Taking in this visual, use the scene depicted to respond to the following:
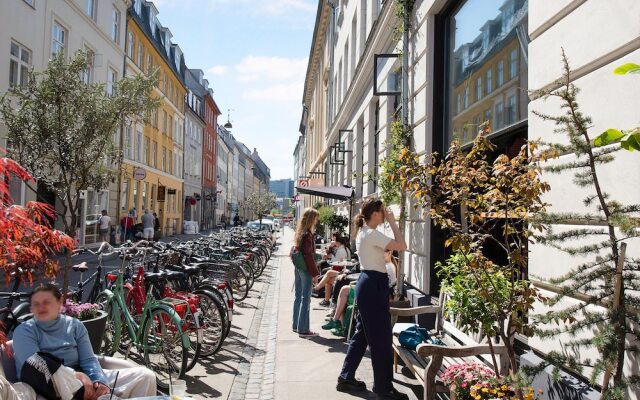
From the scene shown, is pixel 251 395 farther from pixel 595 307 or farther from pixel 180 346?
pixel 595 307

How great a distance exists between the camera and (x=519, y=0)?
5.34 meters

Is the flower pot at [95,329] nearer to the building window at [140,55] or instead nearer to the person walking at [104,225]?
the person walking at [104,225]

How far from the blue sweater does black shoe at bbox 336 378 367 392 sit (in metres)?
2.27

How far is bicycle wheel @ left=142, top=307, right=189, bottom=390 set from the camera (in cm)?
542

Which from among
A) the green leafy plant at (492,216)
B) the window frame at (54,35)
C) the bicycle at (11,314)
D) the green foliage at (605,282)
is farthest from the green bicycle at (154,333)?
the window frame at (54,35)

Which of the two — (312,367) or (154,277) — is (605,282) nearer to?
(312,367)

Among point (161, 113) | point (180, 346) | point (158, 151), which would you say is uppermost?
point (161, 113)

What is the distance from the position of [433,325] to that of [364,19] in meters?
10.8

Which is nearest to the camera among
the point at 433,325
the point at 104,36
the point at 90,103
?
the point at 433,325

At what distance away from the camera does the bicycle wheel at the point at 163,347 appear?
17.8 feet

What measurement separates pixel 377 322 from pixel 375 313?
8 cm

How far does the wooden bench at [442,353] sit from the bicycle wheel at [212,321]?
2.04 metres

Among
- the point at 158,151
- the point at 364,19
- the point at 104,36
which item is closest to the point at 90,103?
the point at 364,19

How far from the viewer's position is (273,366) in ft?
20.5
